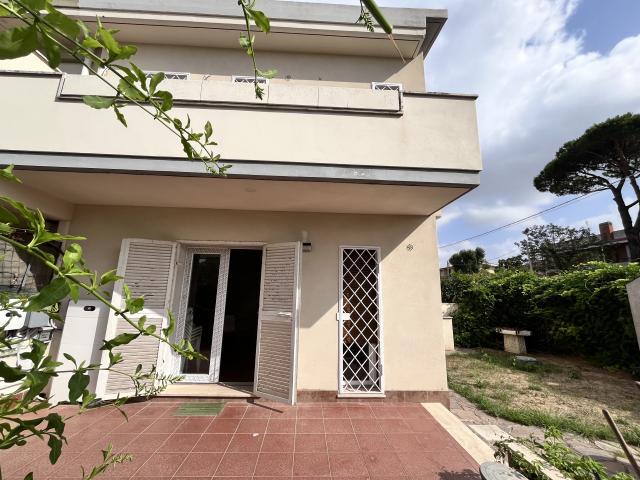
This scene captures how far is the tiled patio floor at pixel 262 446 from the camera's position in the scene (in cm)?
289

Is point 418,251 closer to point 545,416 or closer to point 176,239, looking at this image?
point 545,416

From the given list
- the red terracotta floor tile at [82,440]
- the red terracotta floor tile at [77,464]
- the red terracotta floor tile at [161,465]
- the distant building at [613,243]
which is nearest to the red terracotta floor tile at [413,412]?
the red terracotta floor tile at [161,465]

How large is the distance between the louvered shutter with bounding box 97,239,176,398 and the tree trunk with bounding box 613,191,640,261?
73.9 feet

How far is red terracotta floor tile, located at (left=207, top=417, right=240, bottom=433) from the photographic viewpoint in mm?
3613

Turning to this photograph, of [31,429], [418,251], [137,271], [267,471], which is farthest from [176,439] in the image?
[418,251]

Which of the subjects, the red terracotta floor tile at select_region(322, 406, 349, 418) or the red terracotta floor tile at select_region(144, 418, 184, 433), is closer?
the red terracotta floor tile at select_region(144, 418, 184, 433)

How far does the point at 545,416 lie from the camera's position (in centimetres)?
465

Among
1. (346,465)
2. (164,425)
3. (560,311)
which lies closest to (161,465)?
(164,425)

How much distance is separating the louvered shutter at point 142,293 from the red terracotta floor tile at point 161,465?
61.6 inches

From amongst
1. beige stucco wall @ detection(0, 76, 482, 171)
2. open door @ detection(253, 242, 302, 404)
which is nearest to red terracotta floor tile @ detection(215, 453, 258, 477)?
open door @ detection(253, 242, 302, 404)

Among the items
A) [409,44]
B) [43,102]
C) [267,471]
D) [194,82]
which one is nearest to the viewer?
[267,471]

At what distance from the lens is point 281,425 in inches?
148

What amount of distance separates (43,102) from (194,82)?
1.80 metres

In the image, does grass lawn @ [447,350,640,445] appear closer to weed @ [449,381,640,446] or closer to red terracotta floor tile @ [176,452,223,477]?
weed @ [449,381,640,446]
